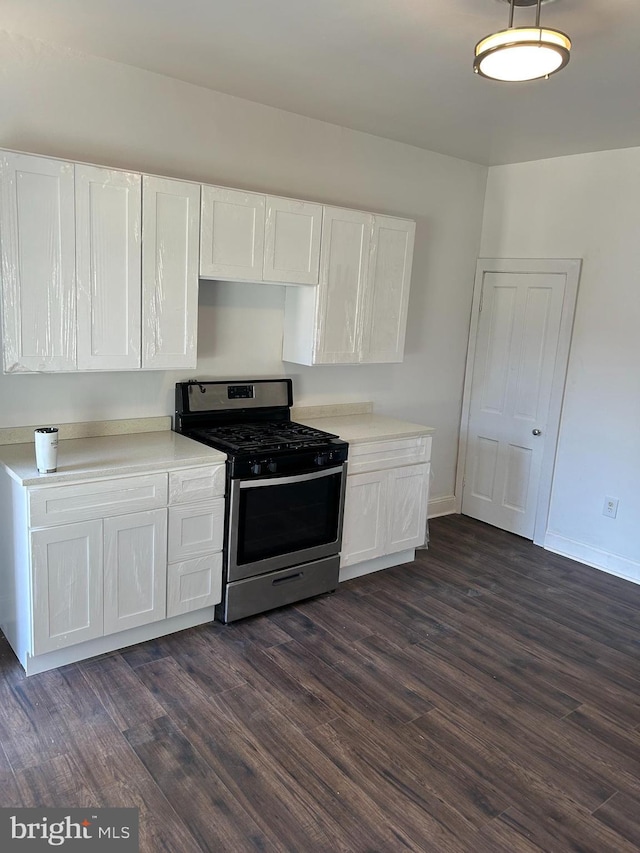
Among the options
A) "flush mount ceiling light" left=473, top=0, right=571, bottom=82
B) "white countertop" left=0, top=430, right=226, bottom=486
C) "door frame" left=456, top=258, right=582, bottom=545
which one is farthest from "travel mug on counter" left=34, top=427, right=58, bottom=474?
"door frame" left=456, top=258, right=582, bottom=545

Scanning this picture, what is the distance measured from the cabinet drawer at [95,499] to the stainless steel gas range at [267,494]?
39 centimetres

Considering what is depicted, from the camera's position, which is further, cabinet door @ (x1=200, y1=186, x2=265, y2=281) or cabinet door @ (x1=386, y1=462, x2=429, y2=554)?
cabinet door @ (x1=386, y1=462, x2=429, y2=554)

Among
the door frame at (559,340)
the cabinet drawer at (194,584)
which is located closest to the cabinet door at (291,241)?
the cabinet drawer at (194,584)

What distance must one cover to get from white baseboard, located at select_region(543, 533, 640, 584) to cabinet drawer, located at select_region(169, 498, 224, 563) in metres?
2.52

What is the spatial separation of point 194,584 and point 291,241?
1.83m

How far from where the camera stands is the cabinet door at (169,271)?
2.81 metres

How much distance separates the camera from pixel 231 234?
3059 mm

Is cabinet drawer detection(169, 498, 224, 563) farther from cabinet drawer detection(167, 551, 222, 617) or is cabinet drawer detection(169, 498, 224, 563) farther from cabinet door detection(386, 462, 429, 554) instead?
cabinet door detection(386, 462, 429, 554)

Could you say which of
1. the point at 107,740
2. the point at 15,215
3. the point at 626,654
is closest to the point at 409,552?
the point at 626,654

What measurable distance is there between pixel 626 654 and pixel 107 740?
246 centimetres

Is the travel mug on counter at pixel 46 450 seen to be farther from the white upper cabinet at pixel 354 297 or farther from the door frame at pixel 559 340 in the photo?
the door frame at pixel 559 340

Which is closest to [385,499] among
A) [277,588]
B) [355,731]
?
[277,588]

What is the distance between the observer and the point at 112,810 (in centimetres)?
196

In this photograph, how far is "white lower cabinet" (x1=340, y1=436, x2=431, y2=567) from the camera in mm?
3551
